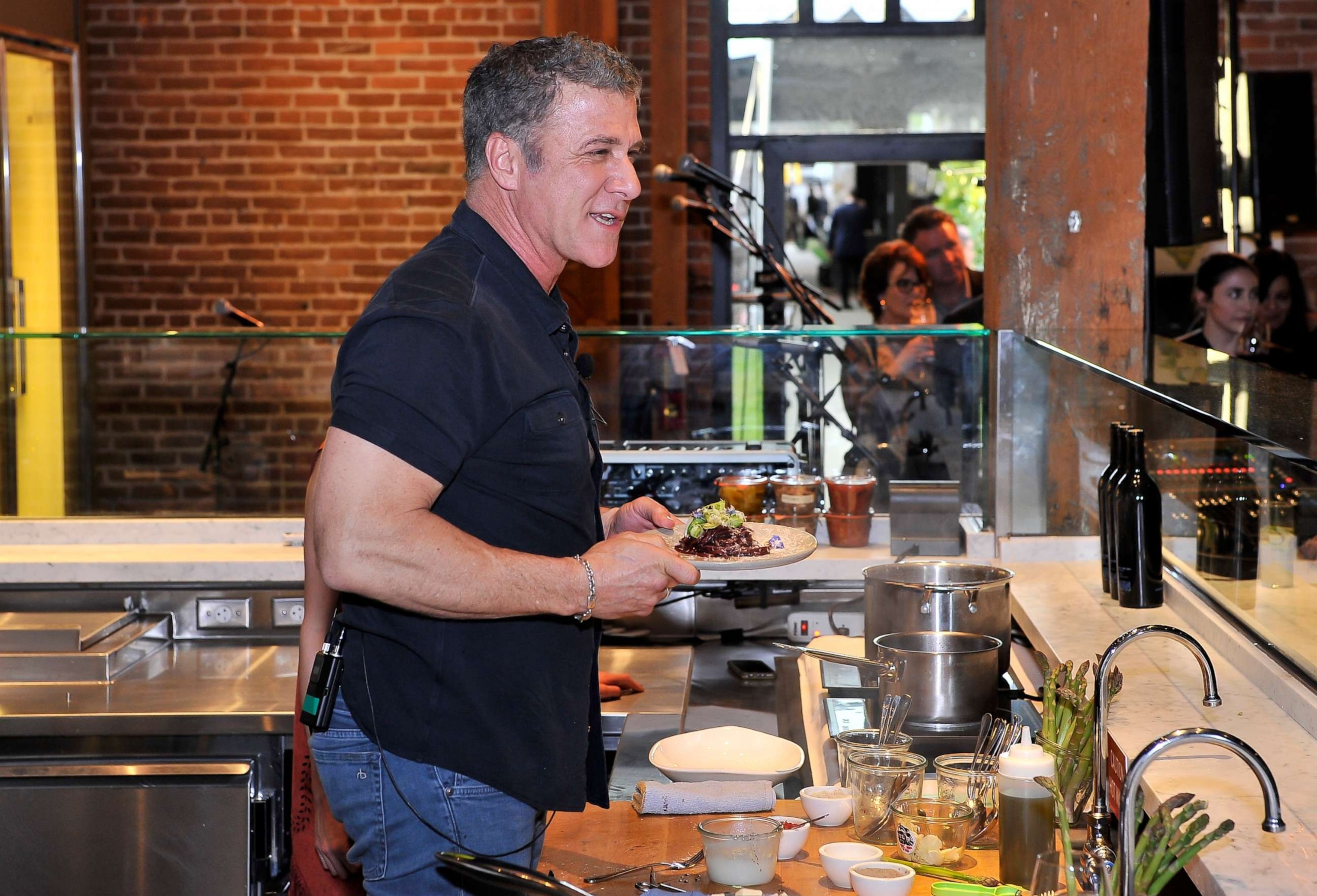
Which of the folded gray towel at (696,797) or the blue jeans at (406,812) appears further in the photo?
the folded gray towel at (696,797)

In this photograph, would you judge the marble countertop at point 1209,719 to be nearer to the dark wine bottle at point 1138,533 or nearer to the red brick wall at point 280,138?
the dark wine bottle at point 1138,533

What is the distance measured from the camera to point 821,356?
2.97 meters

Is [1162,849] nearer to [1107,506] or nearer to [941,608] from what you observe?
[941,608]

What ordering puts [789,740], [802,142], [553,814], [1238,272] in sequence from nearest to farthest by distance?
[553,814] → [789,740] → [1238,272] → [802,142]

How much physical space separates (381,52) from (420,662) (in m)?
5.11

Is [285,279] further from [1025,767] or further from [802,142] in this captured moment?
[1025,767]

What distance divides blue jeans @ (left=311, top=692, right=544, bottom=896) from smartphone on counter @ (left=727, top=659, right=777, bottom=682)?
1.26 m

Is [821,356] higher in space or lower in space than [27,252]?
lower

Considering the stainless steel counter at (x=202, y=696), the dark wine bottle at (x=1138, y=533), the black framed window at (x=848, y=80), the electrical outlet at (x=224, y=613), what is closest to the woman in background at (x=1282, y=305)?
the black framed window at (x=848, y=80)

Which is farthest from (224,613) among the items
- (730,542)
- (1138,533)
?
(1138,533)

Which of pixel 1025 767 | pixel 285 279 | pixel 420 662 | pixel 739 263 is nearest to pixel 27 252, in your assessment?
pixel 285 279

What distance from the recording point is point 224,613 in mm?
2996

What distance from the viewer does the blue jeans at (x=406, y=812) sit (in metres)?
1.50

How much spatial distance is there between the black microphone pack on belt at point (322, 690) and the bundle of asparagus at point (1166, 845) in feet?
2.74
